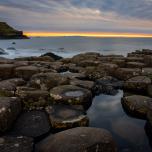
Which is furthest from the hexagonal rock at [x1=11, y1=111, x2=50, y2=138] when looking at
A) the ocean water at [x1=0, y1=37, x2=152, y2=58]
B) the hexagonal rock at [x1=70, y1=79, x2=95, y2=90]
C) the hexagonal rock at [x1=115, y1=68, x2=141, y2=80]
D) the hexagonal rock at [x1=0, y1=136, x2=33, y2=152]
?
the ocean water at [x1=0, y1=37, x2=152, y2=58]

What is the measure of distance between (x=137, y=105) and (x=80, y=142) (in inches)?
61.9

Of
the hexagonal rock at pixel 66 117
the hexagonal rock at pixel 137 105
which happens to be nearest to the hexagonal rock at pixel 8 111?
the hexagonal rock at pixel 66 117

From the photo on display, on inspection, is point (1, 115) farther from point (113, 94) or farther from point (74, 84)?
point (113, 94)

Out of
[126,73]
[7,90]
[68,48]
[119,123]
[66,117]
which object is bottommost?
[68,48]

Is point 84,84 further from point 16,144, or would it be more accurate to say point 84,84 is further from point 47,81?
point 16,144

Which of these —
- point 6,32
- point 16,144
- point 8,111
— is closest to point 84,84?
point 8,111

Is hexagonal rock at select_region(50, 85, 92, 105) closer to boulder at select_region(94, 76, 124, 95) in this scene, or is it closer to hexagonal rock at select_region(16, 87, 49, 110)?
hexagonal rock at select_region(16, 87, 49, 110)

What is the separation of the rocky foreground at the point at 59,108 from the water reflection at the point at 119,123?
136 mm

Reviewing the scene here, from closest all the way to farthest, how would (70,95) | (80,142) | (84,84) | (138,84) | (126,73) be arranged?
(80,142) < (70,95) < (84,84) < (138,84) < (126,73)

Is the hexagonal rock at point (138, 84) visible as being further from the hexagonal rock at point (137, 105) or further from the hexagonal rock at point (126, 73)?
the hexagonal rock at point (137, 105)

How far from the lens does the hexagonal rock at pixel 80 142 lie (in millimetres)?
2402

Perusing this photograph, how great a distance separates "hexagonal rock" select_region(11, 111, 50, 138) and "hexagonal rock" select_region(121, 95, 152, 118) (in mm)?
1448

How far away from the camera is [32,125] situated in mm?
3135

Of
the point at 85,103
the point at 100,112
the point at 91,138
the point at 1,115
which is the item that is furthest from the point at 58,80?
the point at 91,138
